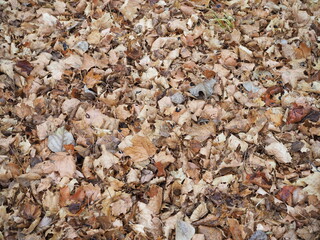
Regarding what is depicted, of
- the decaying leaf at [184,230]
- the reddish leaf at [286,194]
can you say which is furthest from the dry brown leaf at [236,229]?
the reddish leaf at [286,194]

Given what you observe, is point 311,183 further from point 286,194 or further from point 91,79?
point 91,79

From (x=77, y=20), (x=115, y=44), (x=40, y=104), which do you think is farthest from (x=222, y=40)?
(x=40, y=104)

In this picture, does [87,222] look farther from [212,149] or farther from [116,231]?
[212,149]

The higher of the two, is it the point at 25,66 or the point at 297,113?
the point at 297,113

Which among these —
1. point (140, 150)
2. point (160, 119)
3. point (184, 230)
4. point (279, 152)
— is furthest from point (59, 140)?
point (279, 152)

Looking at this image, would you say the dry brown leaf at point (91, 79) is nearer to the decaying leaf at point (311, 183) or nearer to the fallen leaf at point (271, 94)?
the fallen leaf at point (271, 94)

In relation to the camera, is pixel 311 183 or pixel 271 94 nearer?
pixel 311 183
